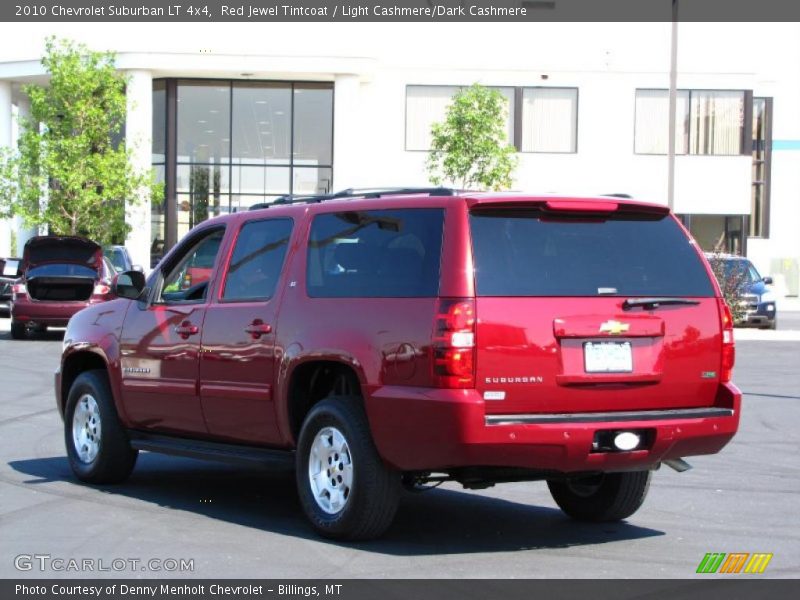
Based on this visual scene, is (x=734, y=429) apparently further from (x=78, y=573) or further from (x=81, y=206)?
(x=81, y=206)

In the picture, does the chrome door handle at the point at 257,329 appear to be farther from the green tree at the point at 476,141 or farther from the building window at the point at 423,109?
the building window at the point at 423,109

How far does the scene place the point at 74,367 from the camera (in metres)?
10.1

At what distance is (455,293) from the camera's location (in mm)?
6855

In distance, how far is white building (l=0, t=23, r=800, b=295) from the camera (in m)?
41.5

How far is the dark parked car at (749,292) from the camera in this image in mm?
30438

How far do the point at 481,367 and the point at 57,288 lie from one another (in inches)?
754

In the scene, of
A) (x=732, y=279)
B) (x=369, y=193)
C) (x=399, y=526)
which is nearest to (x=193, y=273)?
(x=369, y=193)

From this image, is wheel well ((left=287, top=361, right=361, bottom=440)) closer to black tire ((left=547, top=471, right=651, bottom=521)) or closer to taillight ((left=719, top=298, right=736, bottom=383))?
black tire ((left=547, top=471, right=651, bottom=521))

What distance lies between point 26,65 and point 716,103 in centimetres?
2368

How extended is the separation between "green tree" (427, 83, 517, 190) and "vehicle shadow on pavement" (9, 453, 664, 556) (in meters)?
29.9
